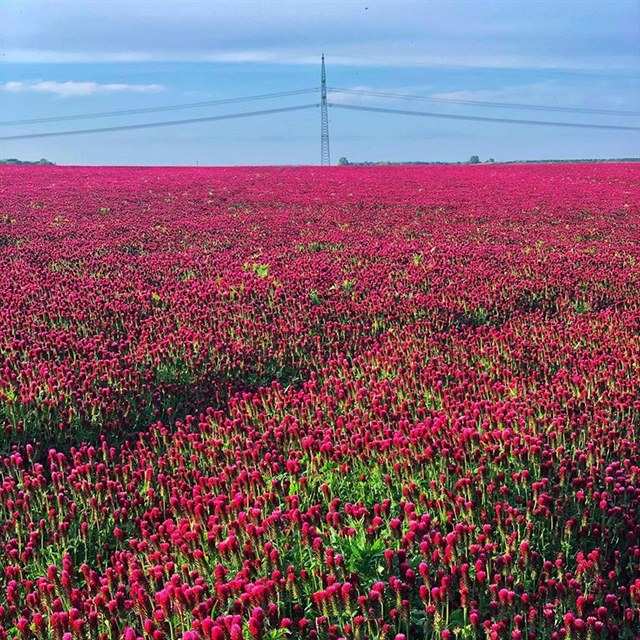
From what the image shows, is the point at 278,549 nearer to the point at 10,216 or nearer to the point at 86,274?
the point at 86,274

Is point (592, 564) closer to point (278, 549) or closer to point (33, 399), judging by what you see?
point (278, 549)

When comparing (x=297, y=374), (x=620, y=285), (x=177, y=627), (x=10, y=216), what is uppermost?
(x=10, y=216)

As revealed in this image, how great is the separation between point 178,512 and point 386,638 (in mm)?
1626

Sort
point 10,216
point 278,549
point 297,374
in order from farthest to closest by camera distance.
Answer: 1. point 10,216
2. point 297,374
3. point 278,549

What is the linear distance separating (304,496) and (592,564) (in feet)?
5.46

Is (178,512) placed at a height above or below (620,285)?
below

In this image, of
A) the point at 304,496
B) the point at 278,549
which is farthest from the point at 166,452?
the point at 278,549

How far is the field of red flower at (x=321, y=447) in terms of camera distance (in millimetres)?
3377

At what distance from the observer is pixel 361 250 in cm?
1359

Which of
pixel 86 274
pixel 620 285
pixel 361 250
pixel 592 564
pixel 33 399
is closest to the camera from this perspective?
pixel 592 564

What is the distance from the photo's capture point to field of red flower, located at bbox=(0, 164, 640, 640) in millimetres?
3377

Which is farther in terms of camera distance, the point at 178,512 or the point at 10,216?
the point at 10,216

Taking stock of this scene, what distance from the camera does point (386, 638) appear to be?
10.7 ft

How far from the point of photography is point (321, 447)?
4.84 m
